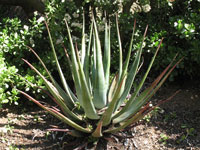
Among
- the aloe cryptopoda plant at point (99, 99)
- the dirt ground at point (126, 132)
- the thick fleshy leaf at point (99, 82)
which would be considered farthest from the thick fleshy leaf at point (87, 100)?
the dirt ground at point (126, 132)

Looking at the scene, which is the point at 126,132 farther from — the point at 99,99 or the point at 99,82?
the point at 99,82

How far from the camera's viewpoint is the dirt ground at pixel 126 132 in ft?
8.89

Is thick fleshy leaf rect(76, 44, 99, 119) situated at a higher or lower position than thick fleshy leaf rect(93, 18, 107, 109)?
lower

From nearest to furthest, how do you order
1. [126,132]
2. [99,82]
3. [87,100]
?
[87,100], [99,82], [126,132]

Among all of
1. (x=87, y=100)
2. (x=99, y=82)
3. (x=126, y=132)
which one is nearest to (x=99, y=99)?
(x=99, y=82)

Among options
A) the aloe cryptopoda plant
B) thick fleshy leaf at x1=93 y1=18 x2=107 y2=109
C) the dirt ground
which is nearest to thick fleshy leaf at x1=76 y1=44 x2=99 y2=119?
the aloe cryptopoda plant

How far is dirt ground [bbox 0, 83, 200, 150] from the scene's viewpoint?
271 cm

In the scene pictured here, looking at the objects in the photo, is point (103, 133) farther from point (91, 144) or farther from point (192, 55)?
point (192, 55)

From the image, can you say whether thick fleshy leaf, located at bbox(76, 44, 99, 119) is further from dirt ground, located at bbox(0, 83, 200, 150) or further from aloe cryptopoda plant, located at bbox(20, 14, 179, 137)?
dirt ground, located at bbox(0, 83, 200, 150)

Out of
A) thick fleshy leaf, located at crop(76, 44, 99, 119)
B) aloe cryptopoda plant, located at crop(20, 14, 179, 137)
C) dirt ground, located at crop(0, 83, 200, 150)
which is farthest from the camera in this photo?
dirt ground, located at crop(0, 83, 200, 150)

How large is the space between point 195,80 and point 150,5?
1.16m

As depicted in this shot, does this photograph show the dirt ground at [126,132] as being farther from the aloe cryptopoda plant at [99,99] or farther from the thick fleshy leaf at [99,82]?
the thick fleshy leaf at [99,82]

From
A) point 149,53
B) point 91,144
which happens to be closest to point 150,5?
point 149,53

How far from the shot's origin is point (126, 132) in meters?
2.90
